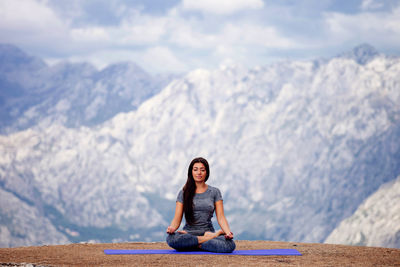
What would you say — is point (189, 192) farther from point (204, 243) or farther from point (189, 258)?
point (189, 258)

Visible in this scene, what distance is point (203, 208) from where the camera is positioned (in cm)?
2727

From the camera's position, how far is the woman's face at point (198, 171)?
26953 millimetres

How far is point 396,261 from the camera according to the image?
1057 inches

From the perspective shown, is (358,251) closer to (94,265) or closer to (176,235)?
(176,235)

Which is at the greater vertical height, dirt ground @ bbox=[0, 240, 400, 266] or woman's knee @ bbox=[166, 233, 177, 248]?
woman's knee @ bbox=[166, 233, 177, 248]

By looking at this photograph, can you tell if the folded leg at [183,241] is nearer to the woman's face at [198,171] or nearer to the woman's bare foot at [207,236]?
the woman's bare foot at [207,236]

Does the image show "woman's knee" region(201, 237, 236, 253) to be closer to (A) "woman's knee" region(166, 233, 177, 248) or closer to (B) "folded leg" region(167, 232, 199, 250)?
(B) "folded leg" region(167, 232, 199, 250)

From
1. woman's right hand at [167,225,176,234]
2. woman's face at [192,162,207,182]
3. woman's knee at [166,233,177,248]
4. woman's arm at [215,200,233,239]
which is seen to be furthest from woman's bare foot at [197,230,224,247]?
woman's face at [192,162,207,182]

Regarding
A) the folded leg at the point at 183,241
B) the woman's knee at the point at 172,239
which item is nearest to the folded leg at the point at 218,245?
the folded leg at the point at 183,241

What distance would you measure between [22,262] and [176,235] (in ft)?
27.0

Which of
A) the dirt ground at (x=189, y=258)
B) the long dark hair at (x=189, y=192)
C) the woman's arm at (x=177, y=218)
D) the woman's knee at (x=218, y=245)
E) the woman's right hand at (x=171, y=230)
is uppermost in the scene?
the long dark hair at (x=189, y=192)

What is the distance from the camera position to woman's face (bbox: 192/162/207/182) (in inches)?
1061

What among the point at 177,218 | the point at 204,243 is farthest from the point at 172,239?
the point at 204,243

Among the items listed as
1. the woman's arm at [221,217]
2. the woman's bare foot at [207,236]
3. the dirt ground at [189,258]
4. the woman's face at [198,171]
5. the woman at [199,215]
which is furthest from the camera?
the woman's bare foot at [207,236]
